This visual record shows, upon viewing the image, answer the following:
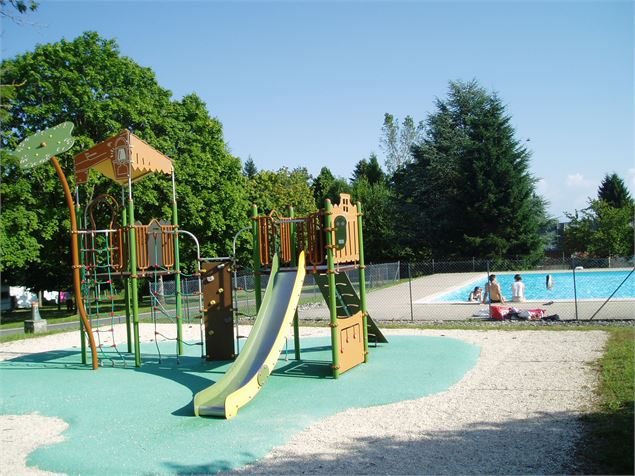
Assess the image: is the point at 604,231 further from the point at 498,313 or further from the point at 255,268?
the point at 255,268

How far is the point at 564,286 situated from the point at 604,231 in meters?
15.6

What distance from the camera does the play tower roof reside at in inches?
480

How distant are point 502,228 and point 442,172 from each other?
22.0 feet

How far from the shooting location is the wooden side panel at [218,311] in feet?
39.2

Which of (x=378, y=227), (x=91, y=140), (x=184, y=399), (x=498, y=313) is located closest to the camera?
(x=184, y=399)

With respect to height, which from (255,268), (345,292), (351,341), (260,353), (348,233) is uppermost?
(348,233)

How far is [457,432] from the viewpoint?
6.50 meters

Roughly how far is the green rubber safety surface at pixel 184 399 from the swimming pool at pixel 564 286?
12019 mm

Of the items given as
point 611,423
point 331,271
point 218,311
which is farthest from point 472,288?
point 611,423

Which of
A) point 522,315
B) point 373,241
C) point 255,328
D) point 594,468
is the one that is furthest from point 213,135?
point 594,468

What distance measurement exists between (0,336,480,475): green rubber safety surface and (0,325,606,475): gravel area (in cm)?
35

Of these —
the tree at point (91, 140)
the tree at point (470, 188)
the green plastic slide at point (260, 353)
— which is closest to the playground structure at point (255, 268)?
the green plastic slide at point (260, 353)

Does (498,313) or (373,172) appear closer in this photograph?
(498,313)

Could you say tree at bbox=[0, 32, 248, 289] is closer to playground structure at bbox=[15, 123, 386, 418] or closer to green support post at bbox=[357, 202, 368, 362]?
playground structure at bbox=[15, 123, 386, 418]
